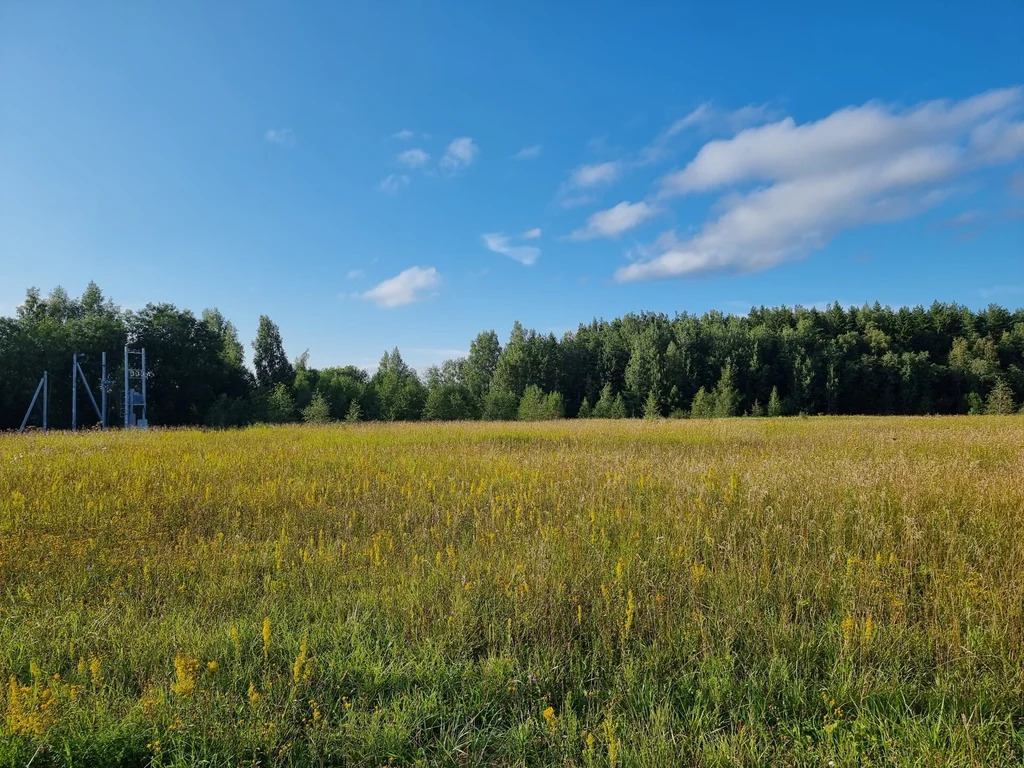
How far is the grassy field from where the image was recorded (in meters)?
2.13

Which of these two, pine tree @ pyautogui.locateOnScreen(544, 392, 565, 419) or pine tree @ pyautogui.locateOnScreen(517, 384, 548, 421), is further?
pine tree @ pyautogui.locateOnScreen(517, 384, 548, 421)

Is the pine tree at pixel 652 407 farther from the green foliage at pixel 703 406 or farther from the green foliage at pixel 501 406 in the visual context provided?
the green foliage at pixel 501 406

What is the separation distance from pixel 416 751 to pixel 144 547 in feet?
12.4

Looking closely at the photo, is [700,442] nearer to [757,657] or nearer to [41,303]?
[757,657]

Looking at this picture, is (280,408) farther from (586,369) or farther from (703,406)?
(586,369)

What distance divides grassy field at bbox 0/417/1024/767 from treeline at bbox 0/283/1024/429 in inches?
1053

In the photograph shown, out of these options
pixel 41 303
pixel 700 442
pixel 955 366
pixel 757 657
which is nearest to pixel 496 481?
pixel 757 657

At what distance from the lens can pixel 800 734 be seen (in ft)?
7.07

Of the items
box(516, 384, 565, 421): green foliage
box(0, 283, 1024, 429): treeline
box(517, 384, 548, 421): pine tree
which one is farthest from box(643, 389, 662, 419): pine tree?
box(517, 384, 548, 421): pine tree

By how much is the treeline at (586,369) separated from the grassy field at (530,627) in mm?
26746

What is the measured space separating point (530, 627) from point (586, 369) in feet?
196

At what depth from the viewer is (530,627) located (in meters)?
2.99

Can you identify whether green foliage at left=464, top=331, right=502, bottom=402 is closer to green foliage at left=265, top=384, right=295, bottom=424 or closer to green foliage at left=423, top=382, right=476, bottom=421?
green foliage at left=423, top=382, right=476, bottom=421

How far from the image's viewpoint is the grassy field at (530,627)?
2.13 metres
